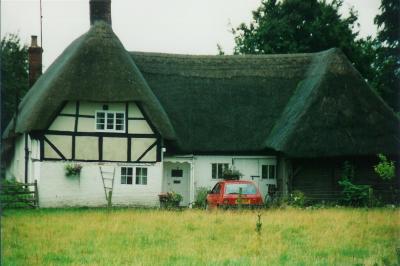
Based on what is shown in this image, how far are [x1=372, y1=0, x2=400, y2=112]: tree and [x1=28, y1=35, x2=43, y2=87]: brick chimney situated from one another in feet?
55.8

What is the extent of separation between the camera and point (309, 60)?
3244 cm

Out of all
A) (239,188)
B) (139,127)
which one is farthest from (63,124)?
(239,188)

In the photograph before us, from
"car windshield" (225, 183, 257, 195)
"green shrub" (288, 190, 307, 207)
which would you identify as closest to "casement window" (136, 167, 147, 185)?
"car windshield" (225, 183, 257, 195)

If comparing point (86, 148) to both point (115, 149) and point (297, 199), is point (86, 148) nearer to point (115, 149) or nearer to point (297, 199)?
point (115, 149)

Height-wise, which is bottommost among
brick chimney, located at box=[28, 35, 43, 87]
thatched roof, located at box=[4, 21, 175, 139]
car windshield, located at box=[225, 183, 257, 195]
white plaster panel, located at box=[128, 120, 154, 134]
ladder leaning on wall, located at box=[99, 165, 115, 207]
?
car windshield, located at box=[225, 183, 257, 195]

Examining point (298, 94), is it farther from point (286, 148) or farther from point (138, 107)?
point (138, 107)

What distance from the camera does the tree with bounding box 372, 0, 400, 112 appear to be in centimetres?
2730

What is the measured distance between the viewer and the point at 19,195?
24109 mm

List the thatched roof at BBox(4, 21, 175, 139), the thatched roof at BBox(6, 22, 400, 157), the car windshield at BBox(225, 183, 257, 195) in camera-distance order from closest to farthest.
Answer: the car windshield at BBox(225, 183, 257, 195), the thatched roof at BBox(4, 21, 175, 139), the thatched roof at BBox(6, 22, 400, 157)

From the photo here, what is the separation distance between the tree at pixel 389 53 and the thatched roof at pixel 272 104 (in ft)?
7.94

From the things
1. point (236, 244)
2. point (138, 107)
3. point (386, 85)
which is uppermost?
point (386, 85)

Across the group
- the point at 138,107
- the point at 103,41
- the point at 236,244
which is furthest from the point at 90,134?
the point at 236,244

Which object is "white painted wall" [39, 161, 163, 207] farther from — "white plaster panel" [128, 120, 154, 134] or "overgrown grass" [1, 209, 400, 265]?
"overgrown grass" [1, 209, 400, 265]

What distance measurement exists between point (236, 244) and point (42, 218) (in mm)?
6928
